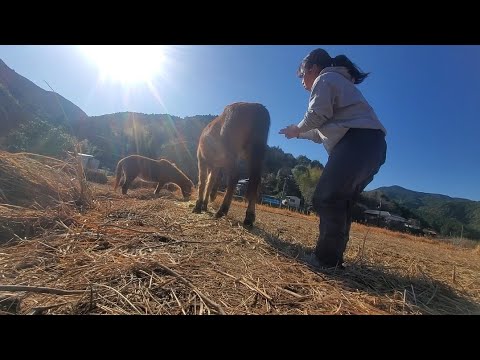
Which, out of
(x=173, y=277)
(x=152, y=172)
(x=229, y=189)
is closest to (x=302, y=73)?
(x=229, y=189)

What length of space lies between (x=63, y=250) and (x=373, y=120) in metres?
2.51

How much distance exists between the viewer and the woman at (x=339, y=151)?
7.43 ft

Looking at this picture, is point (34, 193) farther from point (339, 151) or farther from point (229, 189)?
point (339, 151)

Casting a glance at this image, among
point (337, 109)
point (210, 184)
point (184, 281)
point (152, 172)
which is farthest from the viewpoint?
point (152, 172)

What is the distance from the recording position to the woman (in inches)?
89.1

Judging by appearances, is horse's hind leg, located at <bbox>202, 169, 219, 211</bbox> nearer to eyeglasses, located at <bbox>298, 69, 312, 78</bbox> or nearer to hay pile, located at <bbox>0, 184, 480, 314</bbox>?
hay pile, located at <bbox>0, 184, 480, 314</bbox>

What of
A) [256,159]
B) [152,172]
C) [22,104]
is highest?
[22,104]

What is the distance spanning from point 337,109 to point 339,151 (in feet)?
1.26

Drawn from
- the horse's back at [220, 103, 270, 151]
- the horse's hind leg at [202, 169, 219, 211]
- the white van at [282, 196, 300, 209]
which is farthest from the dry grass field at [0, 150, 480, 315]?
the white van at [282, 196, 300, 209]

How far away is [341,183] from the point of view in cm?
225
